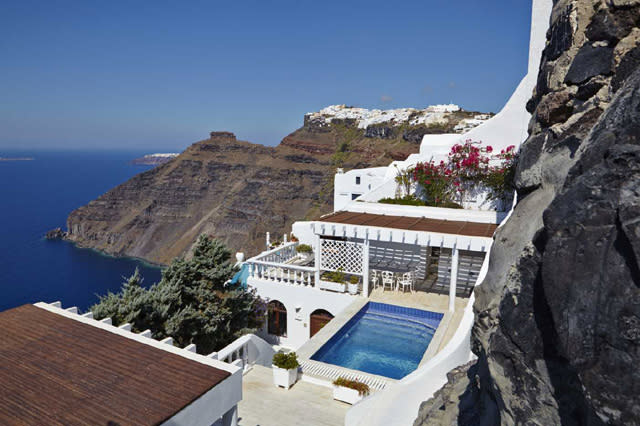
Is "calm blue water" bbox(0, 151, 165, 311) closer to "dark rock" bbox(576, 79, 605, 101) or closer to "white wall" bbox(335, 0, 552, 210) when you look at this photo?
"white wall" bbox(335, 0, 552, 210)

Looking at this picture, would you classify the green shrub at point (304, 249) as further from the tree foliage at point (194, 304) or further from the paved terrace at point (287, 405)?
the paved terrace at point (287, 405)

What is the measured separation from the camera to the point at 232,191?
9781 cm

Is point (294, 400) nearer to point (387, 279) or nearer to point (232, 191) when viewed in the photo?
point (387, 279)

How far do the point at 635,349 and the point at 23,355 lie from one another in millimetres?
6720

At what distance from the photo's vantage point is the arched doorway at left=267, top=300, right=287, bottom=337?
1339 cm

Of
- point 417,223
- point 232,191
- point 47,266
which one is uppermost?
point 417,223

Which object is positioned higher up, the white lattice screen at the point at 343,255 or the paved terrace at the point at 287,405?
the white lattice screen at the point at 343,255

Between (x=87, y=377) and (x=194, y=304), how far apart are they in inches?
248

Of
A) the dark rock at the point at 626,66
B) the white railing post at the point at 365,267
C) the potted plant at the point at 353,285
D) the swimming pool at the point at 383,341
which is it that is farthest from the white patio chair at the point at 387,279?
the dark rock at the point at 626,66

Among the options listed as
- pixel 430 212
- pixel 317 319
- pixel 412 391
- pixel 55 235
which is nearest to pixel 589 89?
pixel 412 391

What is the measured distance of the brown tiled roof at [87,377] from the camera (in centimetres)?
421

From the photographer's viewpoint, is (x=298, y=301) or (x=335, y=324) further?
(x=298, y=301)

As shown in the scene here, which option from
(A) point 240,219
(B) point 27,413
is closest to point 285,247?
(B) point 27,413

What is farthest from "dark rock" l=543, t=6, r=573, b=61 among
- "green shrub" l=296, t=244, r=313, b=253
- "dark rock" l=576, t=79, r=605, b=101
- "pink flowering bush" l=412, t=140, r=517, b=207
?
"green shrub" l=296, t=244, r=313, b=253
